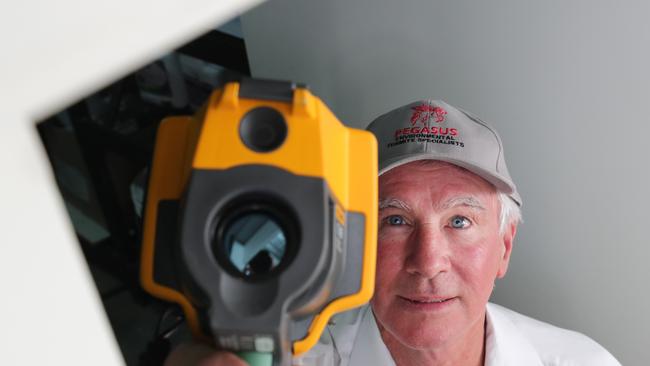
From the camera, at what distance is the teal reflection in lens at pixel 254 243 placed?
0.48 metres

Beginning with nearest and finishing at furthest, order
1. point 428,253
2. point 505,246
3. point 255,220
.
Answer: point 255,220, point 428,253, point 505,246

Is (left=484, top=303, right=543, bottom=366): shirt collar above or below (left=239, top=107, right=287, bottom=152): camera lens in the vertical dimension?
below

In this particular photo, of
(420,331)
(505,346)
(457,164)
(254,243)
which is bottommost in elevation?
(505,346)

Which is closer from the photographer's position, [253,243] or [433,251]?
[253,243]

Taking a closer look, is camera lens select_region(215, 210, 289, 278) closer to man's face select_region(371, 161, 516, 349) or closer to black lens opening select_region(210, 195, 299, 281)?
black lens opening select_region(210, 195, 299, 281)

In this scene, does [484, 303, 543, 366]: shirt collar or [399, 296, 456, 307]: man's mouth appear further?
[484, 303, 543, 366]: shirt collar

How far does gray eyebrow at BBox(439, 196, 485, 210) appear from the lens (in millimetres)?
1079

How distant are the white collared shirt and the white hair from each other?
0.24 metres

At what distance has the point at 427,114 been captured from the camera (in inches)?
43.5

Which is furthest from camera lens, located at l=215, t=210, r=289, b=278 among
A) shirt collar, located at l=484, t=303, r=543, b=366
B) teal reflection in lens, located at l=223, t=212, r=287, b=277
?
shirt collar, located at l=484, t=303, r=543, b=366

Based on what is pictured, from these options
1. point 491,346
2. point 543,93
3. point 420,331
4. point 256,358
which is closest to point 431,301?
point 420,331

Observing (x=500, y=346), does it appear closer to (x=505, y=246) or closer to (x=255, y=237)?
(x=505, y=246)

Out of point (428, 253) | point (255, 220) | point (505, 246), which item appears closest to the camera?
point (255, 220)

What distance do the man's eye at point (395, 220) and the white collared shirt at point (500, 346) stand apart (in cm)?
27
